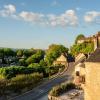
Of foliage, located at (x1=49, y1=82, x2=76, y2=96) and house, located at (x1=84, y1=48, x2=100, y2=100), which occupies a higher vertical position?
house, located at (x1=84, y1=48, x2=100, y2=100)

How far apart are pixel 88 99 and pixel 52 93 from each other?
1159 cm

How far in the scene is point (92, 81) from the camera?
2000 centimetres

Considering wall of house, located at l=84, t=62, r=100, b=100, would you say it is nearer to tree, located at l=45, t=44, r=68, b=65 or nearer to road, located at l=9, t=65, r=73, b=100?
road, located at l=9, t=65, r=73, b=100

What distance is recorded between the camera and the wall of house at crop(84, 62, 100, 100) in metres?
19.7

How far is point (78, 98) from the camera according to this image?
94.6ft

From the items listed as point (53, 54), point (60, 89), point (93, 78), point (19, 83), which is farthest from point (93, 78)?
point (53, 54)

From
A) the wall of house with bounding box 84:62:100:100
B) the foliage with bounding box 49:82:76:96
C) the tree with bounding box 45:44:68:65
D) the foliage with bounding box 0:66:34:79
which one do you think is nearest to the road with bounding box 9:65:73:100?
the foliage with bounding box 49:82:76:96

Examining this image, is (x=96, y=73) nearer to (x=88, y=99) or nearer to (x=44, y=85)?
(x=88, y=99)

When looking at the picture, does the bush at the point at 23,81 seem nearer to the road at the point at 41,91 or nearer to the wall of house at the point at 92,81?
the road at the point at 41,91

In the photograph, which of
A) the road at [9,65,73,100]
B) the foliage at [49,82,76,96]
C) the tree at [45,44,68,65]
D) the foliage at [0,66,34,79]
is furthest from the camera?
the tree at [45,44,68,65]

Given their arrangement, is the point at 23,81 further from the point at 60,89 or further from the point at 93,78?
the point at 93,78

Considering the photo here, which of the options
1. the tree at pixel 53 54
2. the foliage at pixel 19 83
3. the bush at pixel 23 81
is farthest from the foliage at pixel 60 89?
the tree at pixel 53 54

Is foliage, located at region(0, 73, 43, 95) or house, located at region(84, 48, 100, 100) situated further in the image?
foliage, located at region(0, 73, 43, 95)

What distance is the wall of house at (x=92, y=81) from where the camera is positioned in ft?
64.5
